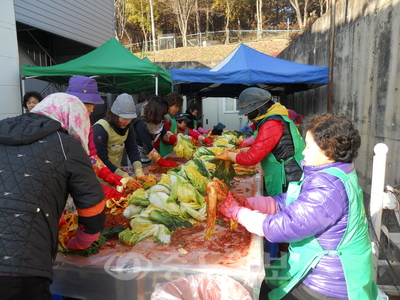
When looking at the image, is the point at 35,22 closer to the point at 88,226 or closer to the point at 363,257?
the point at 88,226

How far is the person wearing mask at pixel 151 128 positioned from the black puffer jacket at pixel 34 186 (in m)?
2.34

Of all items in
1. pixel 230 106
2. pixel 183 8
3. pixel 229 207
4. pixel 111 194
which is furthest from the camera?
pixel 183 8

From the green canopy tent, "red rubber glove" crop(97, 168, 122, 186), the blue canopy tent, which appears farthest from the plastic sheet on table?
the blue canopy tent

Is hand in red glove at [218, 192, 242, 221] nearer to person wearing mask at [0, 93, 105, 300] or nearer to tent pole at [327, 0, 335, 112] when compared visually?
person wearing mask at [0, 93, 105, 300]

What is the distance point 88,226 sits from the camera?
1485 mm

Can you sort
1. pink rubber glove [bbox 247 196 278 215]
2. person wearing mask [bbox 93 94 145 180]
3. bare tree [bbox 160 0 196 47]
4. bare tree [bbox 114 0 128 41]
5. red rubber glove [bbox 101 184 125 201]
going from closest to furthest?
pink rubber glove [bbox 247 196 278 215]
red rubber glove [bbox 101 184 125 201]
person wearing mask [bbox 93 94 145 180]
bare tree [bbox 160 0 196 47]
bare tree [bbox 114 0 128 41]

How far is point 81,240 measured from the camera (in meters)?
1.59

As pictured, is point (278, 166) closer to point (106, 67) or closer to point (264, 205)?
point (264, 205)

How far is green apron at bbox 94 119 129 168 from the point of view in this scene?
315 centimetres

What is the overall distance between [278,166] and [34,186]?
→ 7.20 feet

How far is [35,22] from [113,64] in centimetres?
408

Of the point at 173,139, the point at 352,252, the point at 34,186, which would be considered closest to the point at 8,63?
the point at 173,139

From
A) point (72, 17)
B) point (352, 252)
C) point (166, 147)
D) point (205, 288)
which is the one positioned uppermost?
point (72, 17)

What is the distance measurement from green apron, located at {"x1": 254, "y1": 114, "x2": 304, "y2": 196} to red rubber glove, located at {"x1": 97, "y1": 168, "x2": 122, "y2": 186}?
4.77 ft
